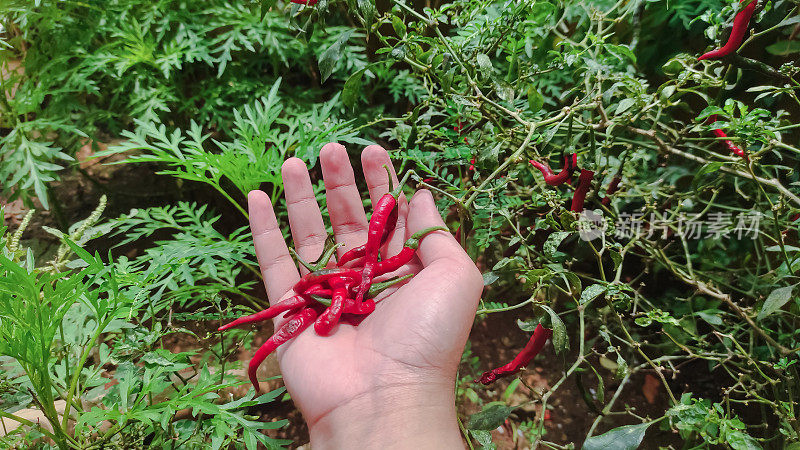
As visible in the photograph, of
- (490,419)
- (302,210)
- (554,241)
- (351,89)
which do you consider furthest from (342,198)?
(490,419)

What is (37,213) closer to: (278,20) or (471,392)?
(278,20)

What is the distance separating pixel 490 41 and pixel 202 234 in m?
1.19

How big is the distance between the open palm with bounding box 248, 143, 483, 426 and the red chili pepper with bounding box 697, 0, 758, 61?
0.88m

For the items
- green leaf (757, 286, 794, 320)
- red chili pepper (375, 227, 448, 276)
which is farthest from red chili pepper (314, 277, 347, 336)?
green leaf (757, 286, 794, 320)

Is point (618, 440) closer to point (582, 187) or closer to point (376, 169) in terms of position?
point (582, 187)

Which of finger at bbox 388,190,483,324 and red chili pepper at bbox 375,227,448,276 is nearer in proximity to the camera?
finger at bbox 388,190,483,324

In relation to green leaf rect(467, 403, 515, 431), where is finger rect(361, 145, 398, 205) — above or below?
above

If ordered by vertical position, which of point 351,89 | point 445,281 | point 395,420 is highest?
point 351,89

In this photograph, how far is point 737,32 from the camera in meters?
1.23

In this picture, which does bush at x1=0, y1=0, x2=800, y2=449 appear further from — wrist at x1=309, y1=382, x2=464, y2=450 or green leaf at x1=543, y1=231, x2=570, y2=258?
wrist at x1=309, y1=382, x2=464, y2=450

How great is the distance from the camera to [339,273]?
1.34m

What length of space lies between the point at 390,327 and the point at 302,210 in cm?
53

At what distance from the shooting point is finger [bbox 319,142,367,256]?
1.42 meters

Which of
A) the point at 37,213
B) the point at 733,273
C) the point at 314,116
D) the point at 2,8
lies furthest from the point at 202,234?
the point at 733,273
